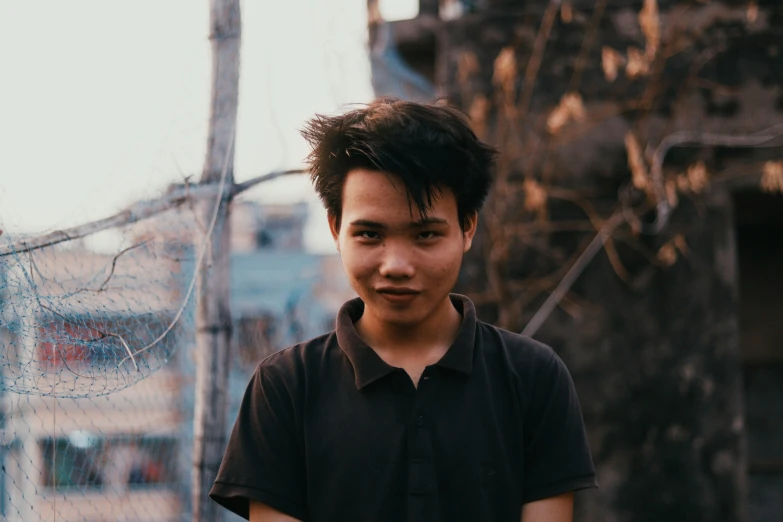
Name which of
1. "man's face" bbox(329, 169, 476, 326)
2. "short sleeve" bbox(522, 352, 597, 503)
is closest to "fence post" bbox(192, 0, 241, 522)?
"man's face" bbox(329, 169, 476, 326)

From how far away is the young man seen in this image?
1749mm

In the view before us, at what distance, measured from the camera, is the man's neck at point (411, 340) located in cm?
189

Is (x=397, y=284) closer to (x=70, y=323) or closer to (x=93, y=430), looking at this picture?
(x=70, y=323)

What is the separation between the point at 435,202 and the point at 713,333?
3064 mm

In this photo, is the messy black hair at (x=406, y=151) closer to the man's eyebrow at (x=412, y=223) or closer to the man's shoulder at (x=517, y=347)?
the man's eyebrow at (x=412, y=223)

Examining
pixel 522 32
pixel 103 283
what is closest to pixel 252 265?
pixel 522 32

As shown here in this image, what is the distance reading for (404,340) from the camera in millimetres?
1906

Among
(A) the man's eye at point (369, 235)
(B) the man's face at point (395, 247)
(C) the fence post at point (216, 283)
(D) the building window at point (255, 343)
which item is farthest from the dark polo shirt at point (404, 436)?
(D) the building window at point (255, 343)

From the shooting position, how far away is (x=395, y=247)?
175 centimetres

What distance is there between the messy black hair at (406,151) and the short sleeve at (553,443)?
1.34ft

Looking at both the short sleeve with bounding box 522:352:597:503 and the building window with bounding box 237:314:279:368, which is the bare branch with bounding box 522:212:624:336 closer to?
the building window with bounding box 237:314:279:368

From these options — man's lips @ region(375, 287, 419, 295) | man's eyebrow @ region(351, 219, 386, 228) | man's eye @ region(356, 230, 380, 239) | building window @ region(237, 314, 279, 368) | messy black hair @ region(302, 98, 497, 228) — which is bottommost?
building window @ region(237, 314, 279, 368)

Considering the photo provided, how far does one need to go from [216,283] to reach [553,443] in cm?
110

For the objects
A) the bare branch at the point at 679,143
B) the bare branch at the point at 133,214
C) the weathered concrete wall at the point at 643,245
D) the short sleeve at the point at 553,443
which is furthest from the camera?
the bare branch at the point at 679,143
